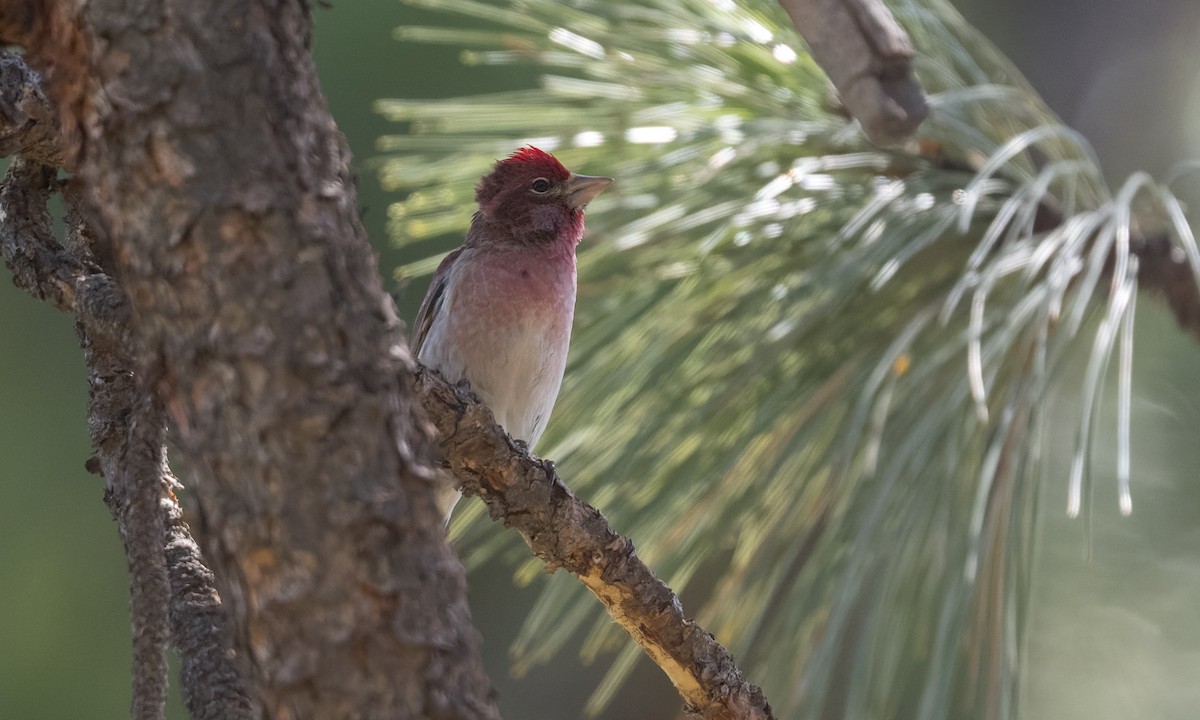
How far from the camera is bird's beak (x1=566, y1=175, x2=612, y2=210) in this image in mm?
2406

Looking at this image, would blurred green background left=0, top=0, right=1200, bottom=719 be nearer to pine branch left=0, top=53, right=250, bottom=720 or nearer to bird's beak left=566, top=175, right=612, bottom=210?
bird's beak left=566, top=175, right=612, bottom=210

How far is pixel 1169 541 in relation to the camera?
3.01 metres

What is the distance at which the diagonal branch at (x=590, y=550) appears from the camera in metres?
1.72

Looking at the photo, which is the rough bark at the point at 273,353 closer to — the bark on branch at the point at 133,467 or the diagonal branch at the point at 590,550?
the bark on branch at the point at 133,467

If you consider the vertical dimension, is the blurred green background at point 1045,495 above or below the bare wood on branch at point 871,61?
below

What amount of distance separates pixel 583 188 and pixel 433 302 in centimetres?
53

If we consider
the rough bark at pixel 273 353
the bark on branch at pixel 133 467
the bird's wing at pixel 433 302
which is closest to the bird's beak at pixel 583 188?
the bird's wing at pixel 433 302

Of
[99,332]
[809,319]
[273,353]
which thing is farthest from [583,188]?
[273,353]

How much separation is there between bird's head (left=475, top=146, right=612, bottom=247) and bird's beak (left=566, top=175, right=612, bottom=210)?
0.21ft

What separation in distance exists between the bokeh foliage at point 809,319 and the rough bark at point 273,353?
1.09 metres

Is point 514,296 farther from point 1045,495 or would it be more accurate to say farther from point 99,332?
point 1045,495

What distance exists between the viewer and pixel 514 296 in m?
2.60

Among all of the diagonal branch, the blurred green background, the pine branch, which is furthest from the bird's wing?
the pine branch

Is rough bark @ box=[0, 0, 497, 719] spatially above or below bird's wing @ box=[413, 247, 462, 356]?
above
